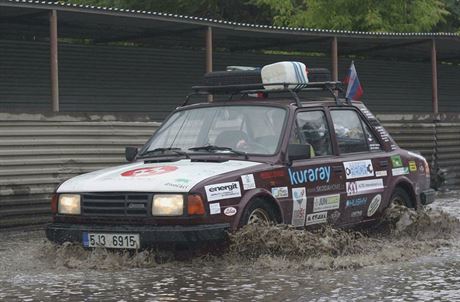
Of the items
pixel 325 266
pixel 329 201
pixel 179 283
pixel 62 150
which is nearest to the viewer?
pixel 179 283

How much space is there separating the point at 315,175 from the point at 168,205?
6.05 feet

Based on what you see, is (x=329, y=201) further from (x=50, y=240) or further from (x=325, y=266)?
(x=50, y=240)

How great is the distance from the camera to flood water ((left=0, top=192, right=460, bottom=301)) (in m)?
7.30

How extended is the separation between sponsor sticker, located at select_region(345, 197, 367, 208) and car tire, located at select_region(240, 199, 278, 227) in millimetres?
1226

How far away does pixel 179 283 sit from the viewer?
25.5 ft

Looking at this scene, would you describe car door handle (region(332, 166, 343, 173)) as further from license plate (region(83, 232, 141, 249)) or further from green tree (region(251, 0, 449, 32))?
green tree (region(251, 0, 449, 32))

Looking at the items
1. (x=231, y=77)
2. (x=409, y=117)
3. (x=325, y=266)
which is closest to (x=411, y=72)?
(x=409, y=117)

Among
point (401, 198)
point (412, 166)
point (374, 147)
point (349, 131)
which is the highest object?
point (349, 131)

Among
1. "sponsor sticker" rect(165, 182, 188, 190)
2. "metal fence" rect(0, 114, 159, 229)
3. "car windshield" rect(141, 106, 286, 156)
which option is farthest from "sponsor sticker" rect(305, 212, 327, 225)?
"metal fence" rect(0, 114, 159, 229)

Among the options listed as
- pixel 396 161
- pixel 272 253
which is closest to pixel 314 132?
pixel 396 161

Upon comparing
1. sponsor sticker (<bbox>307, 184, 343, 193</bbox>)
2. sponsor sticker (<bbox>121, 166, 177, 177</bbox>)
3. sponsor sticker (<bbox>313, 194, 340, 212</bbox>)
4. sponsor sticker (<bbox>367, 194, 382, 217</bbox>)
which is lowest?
sponsor sticker (<bbox>367, 194, 382, 217</bbox>)

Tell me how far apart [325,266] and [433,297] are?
1437 mm

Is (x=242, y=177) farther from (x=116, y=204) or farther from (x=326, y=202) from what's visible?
(x=326, y=202)

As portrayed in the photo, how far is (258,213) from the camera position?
8758mm
